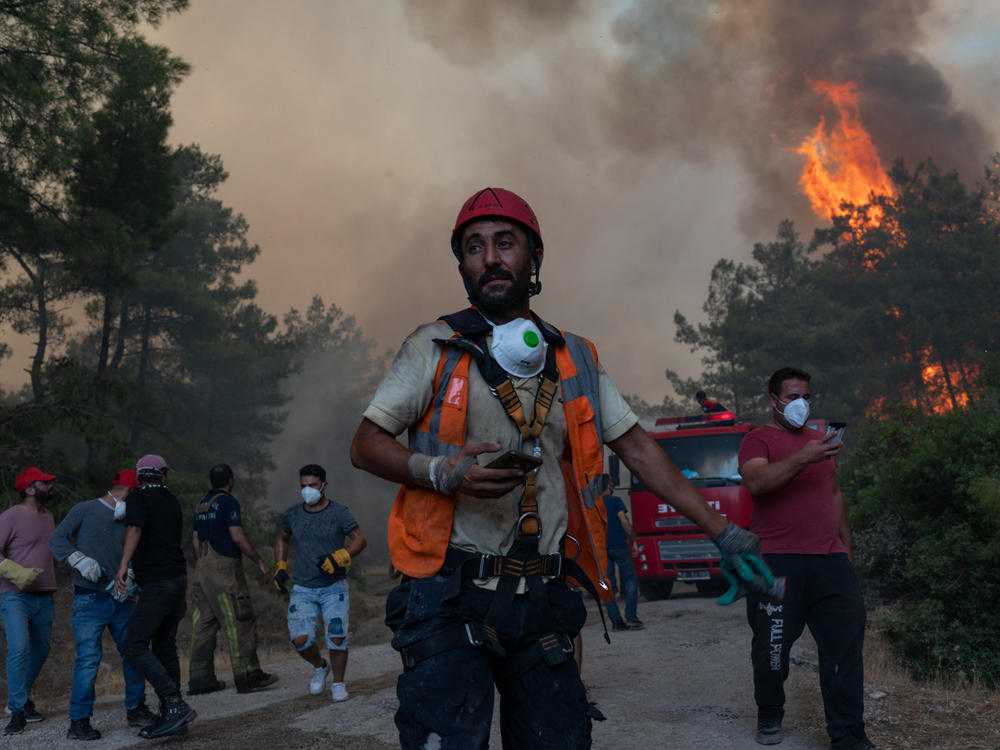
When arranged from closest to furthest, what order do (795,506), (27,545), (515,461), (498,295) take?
(515,461) → (498,295) → (795,506) → (27,545)

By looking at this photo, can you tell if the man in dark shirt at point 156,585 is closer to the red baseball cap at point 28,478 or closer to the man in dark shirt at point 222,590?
the red baseball cap at point 28,478

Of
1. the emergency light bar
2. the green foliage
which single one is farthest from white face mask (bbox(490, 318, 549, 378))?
the green foliage

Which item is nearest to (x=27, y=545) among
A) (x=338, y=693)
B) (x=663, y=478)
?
(x=338, y=693)

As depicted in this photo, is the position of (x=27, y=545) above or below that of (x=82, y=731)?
above

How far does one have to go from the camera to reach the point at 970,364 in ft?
123

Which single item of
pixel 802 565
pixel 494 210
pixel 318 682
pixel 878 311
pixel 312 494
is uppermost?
pixel 878 311

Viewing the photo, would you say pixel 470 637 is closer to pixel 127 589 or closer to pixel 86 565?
pixel 127 589

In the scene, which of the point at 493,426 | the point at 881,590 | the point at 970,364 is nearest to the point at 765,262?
the point at 970,364

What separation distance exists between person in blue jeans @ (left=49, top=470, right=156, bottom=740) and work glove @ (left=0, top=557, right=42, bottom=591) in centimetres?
36

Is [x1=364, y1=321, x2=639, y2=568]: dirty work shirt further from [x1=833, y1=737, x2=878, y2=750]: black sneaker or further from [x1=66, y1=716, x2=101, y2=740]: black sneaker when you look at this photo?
[x1=66, y1=716, x2=101, y2=740]: black sneaker

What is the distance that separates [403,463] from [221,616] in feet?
24.0

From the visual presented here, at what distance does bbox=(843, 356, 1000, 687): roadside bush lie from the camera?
25.0 feet

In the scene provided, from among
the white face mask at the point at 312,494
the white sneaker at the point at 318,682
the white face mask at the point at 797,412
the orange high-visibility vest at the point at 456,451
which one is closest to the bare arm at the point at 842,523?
the white face mask at the point at 797,412

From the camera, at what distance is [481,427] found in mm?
2879
